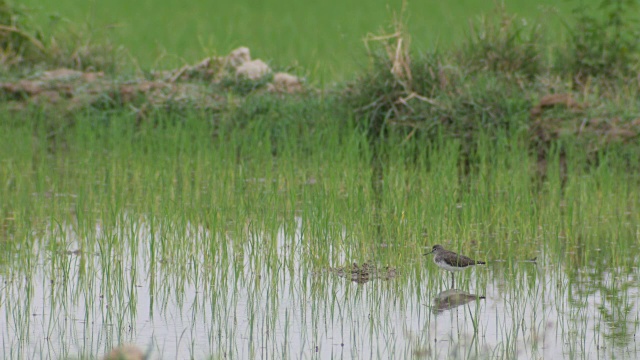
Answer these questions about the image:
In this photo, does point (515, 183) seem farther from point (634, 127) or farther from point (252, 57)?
point (252, 57)

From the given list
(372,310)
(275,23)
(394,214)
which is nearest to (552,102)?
(394,214)

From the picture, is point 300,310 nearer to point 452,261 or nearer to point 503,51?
point 452,261

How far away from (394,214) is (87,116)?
472 centimetres

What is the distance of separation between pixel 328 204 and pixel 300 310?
78.2 inches

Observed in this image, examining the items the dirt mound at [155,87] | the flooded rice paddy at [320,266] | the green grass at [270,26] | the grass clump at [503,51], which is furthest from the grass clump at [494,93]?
the dirt mound at [155,87]

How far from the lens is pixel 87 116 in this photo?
10.9 m

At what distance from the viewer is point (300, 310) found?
5.65 metres

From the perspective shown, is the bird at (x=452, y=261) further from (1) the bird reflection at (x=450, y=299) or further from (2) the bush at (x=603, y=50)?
(2) the bush at (x=603, y=50)

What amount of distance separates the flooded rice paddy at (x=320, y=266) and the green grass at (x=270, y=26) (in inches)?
132

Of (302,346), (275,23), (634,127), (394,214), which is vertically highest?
(275,23)

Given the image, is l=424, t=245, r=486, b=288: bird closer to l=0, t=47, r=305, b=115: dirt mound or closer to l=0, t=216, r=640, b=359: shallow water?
l=0, t=216, r=640, b=359: shallow water

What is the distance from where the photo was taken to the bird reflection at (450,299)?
572 centimetres

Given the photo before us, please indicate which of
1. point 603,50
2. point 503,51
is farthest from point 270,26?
point 603,50

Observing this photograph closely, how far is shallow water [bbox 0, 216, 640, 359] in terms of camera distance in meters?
5.06
